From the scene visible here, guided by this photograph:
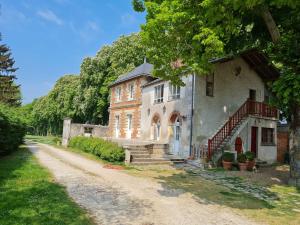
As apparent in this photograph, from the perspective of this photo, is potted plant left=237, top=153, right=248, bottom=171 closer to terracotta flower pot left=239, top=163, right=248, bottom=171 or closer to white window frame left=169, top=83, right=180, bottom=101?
terracotta flower pot left=239, top=163, right=248, bottom=171

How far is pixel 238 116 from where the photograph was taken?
20625mm

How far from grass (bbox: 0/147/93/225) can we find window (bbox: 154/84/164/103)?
14.0m

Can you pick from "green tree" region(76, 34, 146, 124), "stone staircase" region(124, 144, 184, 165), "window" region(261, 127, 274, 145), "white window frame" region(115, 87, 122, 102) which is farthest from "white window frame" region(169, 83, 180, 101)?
"green tree" region(76, 34, 146, 124)

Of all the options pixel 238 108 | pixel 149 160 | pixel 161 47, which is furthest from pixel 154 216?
pixel 238 108

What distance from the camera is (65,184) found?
10594mm

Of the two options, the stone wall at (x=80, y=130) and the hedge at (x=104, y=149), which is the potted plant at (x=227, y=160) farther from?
the stone wall at (x=80, y=130)

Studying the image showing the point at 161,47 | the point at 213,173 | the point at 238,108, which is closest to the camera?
the point at 161,47

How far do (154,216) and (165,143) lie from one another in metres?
13.6

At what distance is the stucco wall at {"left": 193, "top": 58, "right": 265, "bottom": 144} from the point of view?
19.9 meters

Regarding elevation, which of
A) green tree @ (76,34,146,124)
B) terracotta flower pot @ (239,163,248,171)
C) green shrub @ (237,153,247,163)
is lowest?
terracotta flower pot @ (239,163,248,171)

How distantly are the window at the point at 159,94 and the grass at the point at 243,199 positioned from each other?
33.7 feet

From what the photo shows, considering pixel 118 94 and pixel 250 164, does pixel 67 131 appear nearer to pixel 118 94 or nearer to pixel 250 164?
pixel 118 94

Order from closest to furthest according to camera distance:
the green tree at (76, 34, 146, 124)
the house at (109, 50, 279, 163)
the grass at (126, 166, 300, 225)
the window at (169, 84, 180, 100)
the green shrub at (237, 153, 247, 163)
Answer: the grass at (126, 166, 300, 225) < the green shrub at (237, 153, 247, 163) < the house at (109, 50, 279, 163) < the window at (169, 84, 180, 100) < the green tree at (76, 34, 146, 124)

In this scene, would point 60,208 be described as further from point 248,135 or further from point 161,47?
point 248,135
